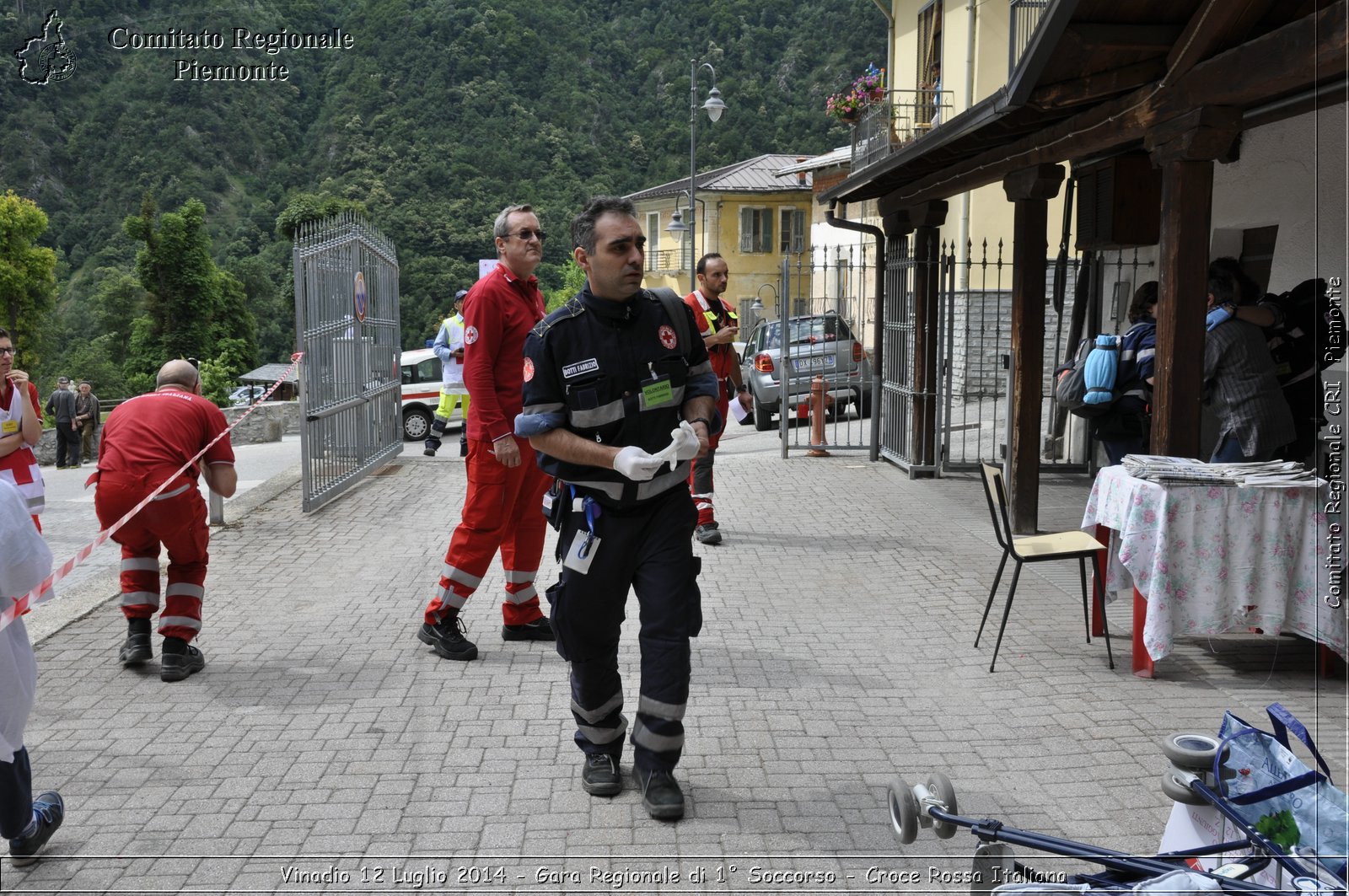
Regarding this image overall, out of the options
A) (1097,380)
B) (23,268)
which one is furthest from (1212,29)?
(23,268)

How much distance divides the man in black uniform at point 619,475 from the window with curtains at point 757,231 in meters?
49.9

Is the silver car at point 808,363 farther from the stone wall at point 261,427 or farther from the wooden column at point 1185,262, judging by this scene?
the stone wall at point 261,427

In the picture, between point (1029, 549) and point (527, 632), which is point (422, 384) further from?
point (1029, 549)

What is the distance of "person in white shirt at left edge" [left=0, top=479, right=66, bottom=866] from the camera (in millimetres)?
3381

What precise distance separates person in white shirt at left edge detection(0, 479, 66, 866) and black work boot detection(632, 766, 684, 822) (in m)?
1.97

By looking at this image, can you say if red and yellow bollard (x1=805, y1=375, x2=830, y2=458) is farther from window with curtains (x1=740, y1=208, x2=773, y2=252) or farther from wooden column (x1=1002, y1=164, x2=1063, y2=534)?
window with curtains (x1=740, y1=208, x2=773, y2=252)

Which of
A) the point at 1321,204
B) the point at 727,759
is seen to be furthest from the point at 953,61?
the point at 727,759

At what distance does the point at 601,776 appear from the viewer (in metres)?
4.18

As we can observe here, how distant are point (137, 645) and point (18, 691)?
2.28 m

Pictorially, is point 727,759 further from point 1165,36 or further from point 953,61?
point 953,61

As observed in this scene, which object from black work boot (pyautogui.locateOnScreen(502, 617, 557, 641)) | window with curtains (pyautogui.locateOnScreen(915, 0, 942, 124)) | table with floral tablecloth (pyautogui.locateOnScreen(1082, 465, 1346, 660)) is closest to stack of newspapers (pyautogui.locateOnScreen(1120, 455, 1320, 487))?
table with floral tablecloth (pyautogui.locateOnScreen(1082, 465, 1346, 660))

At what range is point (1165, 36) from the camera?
20.2 feet

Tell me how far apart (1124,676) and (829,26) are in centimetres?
5676

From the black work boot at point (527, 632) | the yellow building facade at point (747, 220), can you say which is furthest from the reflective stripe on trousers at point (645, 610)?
the yellow building facade at point (747, 220)
